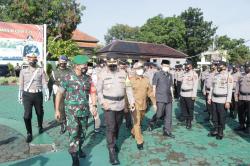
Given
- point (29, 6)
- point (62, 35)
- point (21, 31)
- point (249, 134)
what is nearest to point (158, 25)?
point (62, 35)

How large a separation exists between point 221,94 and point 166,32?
4448 centimetres

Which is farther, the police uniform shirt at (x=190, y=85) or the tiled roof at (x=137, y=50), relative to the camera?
the tiled roof at (x=137, y=50)

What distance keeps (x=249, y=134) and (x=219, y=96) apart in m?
1.59

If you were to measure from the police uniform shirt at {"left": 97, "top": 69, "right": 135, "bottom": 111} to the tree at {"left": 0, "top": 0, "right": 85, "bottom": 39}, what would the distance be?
29.4 meters

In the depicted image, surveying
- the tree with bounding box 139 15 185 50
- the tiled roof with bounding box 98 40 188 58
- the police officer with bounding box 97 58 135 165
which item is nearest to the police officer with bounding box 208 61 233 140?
the police officer with bounding box 97 58 135 165

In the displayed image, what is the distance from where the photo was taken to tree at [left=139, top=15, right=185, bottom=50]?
164 feet

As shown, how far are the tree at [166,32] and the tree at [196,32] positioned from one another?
1646mm

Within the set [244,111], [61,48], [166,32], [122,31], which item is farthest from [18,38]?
[122,31]

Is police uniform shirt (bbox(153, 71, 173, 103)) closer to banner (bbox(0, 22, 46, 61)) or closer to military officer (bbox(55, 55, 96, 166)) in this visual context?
military officer (bbox(55, 55, 96, 166))

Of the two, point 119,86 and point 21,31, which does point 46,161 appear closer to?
point 119,86

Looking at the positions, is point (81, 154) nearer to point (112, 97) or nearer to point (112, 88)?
point (112, 97)

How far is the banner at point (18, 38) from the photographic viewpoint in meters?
25.9

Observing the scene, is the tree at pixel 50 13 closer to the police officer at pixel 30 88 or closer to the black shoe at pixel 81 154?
the police officer at pixel 30 88

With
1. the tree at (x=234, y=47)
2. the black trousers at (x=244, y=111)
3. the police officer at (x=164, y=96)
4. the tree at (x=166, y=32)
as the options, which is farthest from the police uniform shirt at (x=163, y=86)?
the tree at (x=234, y=47)
